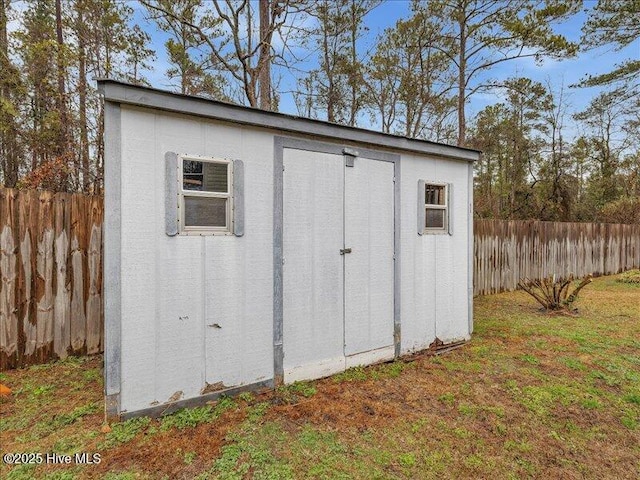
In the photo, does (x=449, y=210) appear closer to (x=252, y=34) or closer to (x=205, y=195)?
(x=205, y=195)

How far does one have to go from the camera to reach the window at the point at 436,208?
14.9ft

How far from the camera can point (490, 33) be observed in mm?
10492

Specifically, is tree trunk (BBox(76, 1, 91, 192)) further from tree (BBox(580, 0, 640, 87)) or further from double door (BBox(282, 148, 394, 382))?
tree (BBox(580, 0, 640, 87))

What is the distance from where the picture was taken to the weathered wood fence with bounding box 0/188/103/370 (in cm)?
355

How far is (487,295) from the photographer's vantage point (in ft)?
26.3

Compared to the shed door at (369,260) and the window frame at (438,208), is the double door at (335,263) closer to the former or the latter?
→ the shed door at (369,260)

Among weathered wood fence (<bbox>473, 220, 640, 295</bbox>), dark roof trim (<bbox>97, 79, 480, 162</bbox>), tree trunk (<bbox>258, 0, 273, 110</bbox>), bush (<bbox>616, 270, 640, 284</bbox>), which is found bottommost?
bush (<bbox>616, 270, 640, 284</bbox>)

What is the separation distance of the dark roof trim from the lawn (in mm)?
2475

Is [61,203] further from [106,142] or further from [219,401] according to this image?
[219,401]

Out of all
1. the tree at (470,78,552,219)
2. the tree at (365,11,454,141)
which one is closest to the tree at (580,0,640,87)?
the tree at (470,78,552,219)

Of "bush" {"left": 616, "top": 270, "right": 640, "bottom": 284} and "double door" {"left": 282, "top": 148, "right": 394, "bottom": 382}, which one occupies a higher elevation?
"double door" {"left": 282, "top": 148, "right": 394, "bottom": 382}

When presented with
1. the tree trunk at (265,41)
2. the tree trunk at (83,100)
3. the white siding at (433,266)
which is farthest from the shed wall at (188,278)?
the tree trunk at (83,100)

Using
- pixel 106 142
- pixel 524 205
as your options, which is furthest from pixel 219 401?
pixel 524 205

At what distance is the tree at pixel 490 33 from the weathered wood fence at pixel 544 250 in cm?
383
